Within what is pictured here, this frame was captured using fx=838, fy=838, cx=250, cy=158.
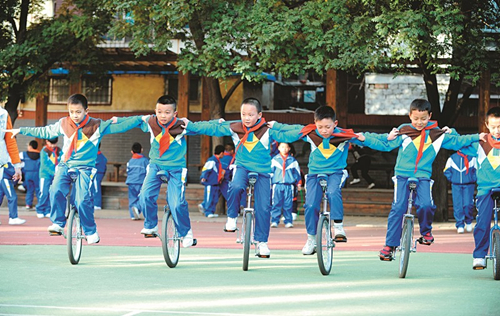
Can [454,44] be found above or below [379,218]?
above

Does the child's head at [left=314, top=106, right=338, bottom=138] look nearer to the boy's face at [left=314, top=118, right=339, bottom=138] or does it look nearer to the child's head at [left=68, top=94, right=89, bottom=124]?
the boy's face at [left=314, top=118, right=339, bottom=138]

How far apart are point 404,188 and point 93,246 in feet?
18.4

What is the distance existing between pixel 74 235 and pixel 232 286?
2743mm

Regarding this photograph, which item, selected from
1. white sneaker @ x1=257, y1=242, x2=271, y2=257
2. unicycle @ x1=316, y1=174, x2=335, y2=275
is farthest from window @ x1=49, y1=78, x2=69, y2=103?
unicycle @ x1=316, y1=174, x2=335, y2=275

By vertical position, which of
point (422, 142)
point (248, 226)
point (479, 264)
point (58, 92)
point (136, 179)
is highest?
point (58, 92)

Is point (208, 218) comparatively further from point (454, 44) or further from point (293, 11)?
point (454, 44)

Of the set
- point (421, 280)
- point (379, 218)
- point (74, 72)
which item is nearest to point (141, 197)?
point (421, 280)

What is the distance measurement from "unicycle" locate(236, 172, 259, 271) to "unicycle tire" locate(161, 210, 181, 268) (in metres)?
0.85

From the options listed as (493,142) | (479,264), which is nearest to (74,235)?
(479,264)

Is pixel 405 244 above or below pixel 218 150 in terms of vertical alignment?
below

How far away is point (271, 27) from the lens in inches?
712

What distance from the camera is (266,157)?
10977 millimetres

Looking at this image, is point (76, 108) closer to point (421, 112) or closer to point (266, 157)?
point (266, 157)

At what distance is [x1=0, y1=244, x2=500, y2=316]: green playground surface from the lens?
7.70 m
